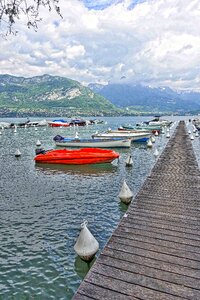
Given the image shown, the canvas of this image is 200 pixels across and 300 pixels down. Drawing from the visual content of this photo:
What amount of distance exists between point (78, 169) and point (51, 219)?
15.8 metres

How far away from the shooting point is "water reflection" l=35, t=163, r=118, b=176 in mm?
31000

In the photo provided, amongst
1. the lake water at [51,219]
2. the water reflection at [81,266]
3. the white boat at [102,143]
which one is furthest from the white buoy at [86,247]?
the white boat at [102,143]

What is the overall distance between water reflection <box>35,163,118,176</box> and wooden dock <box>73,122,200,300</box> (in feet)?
44.7

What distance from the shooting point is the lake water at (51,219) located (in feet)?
35.6

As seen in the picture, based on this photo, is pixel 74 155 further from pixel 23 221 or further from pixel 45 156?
pixel 23 221

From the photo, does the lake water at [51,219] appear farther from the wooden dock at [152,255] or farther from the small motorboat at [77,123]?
the small motorboat at [77,123]

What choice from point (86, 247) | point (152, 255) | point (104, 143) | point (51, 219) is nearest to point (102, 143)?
point (104, 143)

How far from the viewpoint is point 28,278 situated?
36.0 feet

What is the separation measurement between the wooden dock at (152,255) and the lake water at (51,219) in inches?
74.5

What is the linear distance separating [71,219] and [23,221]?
293 cm

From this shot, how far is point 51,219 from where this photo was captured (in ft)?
55.5

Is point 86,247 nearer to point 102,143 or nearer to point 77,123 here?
point 102,143

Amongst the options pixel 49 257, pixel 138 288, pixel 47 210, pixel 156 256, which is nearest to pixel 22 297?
pixel 49 257

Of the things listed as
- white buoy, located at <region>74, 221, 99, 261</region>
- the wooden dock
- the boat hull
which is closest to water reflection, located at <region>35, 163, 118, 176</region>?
the wooden dock
